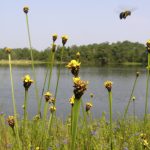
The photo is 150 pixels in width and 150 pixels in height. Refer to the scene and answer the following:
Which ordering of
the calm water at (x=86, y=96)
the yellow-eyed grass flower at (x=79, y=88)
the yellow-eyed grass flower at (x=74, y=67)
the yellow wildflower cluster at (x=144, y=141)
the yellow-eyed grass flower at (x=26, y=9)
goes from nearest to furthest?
the yellow-eyed grass flower at (x=79, y=88) → the yellow-eyed grass flower at (x=74, y=67) → the yellow wildflower cluster at (x=144, y=141) → the yellow-eyed grass flower at (x=26, y=9) → the calm water at (x=86, y=96)

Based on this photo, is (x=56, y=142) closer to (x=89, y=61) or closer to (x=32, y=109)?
(x=32, y=109)

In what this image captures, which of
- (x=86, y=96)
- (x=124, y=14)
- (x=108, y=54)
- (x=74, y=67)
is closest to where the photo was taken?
(x=74, y=67)

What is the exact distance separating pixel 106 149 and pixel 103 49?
9491cm

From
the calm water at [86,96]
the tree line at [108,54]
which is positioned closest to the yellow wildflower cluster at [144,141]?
the calm water at [86,96]

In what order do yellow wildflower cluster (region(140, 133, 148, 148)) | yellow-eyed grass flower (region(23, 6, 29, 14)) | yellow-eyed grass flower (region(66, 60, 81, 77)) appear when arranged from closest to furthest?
yellow-eyed grass flower (region(66, 60, 81, 77)) < yellow wildflower cluster (region(140, 133, 148, 148)) < yellow-eyed grass flower (region(23, 6, 29, 14))

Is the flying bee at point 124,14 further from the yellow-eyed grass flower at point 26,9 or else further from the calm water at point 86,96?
the calm water at point 86,96

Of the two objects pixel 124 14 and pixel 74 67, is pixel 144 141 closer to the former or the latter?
pixel 74 67

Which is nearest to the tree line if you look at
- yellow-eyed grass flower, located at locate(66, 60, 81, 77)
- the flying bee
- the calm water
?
the calm water

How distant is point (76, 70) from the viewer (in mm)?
1280

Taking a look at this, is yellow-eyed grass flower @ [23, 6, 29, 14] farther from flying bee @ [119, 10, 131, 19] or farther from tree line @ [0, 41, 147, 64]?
tree line @ [0, 41, 147, 64]

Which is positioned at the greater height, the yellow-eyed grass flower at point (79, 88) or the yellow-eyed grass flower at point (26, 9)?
the yellow-eyed grass flower at point (26, 9)

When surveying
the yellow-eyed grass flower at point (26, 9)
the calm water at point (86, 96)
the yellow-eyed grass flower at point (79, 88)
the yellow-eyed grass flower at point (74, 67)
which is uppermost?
the yellow-eyed grass flower at point (26, 9)

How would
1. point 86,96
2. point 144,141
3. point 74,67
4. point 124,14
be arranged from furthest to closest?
point 86,96
point 124,14
point 144,141
point 74,67

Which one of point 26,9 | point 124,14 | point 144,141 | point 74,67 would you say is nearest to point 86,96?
point 124,14
